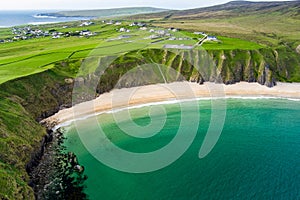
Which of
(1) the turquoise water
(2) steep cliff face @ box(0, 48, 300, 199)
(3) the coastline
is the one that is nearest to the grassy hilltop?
(2) steep cliff face @ box(0, 48, 300, 199)

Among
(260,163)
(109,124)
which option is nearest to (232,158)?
(260,163)

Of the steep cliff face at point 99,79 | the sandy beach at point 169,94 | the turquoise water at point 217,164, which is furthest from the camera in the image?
the sandy beach at point 169,94

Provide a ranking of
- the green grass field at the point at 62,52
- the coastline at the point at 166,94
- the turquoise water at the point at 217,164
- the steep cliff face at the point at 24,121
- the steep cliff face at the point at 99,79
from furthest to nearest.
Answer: the green grass field at the point at 62,52 → the coastline at the point at 166,94 → the steep cliff face at the point at 99,79 → the turquoise water at the point at 217,164 → the steep cliff face at the point at 24,121

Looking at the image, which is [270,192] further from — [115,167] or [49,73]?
[49,73]

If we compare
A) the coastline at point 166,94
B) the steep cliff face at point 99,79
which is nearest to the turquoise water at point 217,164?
the coastline at point 166,94

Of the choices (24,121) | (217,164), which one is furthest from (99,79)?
(217,164)

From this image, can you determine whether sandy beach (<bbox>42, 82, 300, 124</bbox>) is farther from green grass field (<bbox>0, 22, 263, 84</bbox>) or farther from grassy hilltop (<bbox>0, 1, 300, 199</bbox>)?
green grass field (<bbox>0, 22, 263, 84</bbox>)

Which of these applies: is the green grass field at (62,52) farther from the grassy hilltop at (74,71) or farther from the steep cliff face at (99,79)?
the steep cliff face at (99,79)
